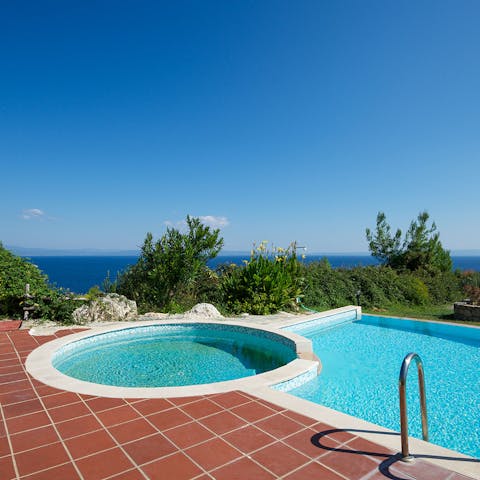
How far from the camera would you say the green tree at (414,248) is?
16781mm

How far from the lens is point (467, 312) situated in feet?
33.4

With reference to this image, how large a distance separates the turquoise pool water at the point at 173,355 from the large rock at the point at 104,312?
1039 mm

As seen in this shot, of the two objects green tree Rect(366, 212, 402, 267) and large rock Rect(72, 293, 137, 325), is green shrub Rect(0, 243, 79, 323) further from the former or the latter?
green tree Rect(366, 212, 402, 267)

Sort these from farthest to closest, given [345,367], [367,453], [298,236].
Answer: [298,236] < [345,367] < [367,453]

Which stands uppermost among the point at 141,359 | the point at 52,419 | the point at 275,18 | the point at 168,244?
the point at 275,18

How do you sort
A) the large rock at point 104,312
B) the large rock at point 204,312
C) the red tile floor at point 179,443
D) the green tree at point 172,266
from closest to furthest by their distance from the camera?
the red tile floor at point 179,443, the large rock at point 104,312, the large rock at point 204,312, the green tree at point 172,266

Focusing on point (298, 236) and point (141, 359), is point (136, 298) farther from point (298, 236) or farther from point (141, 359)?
point (298, 236)

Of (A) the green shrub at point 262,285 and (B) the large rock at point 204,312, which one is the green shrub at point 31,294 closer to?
(B) the large rock at point 204,312

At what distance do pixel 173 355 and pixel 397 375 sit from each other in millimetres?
4301


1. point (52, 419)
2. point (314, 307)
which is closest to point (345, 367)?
point (52, 419)

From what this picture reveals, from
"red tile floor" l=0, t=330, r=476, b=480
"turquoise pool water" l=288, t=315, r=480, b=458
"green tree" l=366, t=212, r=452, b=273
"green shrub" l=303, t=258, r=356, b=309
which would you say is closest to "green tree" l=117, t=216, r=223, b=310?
"turquoise pool water" l=288, t=315, r=480, b=458

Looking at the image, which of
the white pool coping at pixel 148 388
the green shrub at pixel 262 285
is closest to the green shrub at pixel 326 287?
the green shrub at pixel 262 285

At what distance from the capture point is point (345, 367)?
19.6 ft

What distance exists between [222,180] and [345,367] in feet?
57.0
